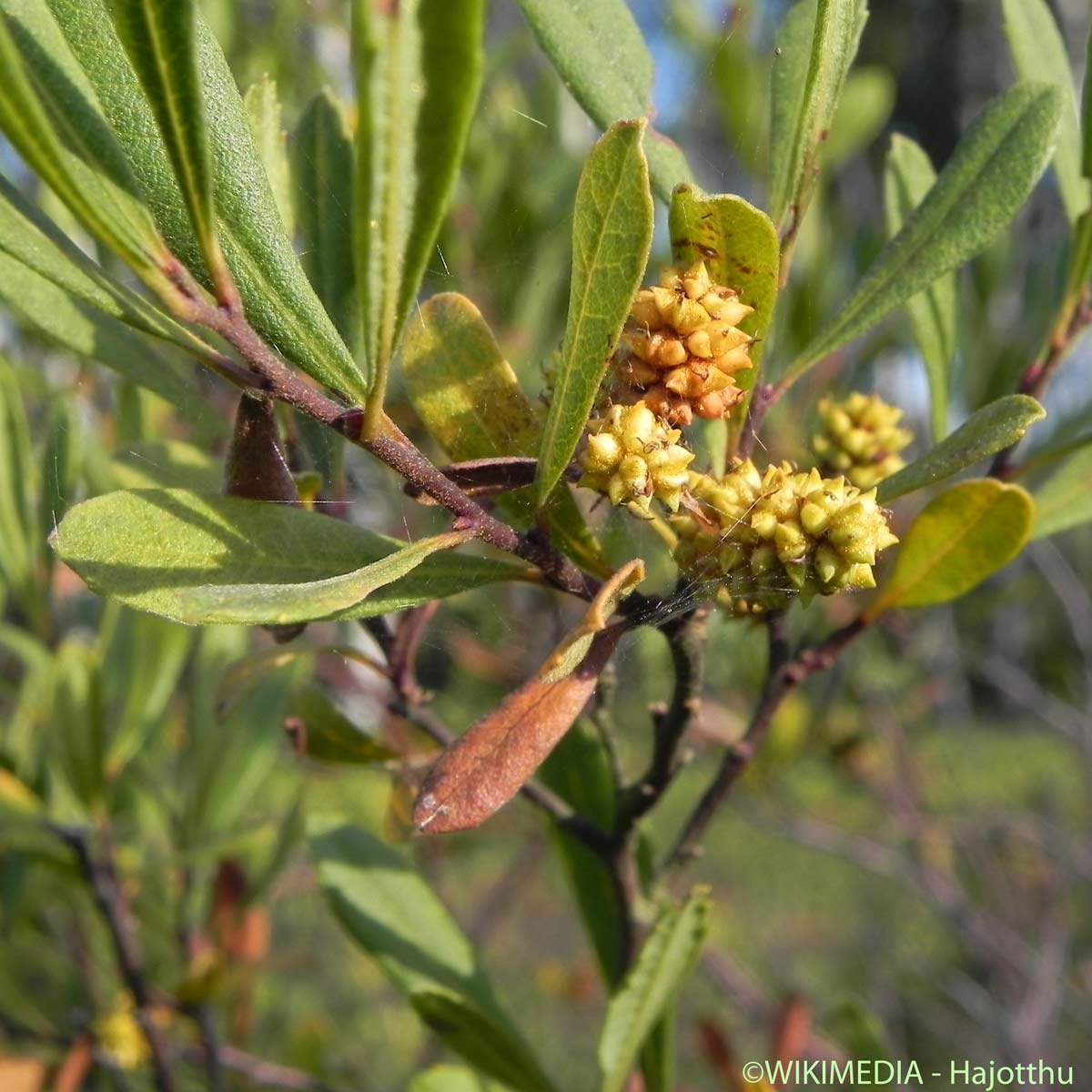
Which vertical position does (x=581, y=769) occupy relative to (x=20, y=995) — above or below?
above

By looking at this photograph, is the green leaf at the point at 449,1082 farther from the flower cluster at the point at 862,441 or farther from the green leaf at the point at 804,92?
the green leaf at the point at 804,92

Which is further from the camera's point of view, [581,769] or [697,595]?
[581,769]

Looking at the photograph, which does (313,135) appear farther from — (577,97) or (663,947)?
(663,947)

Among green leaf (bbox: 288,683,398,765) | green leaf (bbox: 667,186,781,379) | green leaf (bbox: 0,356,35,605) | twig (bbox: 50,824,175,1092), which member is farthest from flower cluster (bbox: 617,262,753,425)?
twig (bbox: 50,824,175,1092)

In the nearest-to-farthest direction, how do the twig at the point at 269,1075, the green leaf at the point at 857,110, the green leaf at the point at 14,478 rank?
the green leaf at the point at 14,478
the twig at the point at 269,1075
the green leaf at the point at 857,110

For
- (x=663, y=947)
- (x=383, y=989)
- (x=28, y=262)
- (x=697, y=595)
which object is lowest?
(x=383, y=989)

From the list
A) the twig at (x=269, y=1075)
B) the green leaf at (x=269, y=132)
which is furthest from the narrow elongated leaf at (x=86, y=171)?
the twig at (x=269, y=1075)

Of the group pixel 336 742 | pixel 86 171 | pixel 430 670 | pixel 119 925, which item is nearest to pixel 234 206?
pixel 86 171

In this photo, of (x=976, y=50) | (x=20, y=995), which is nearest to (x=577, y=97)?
(x=20, y=995)
